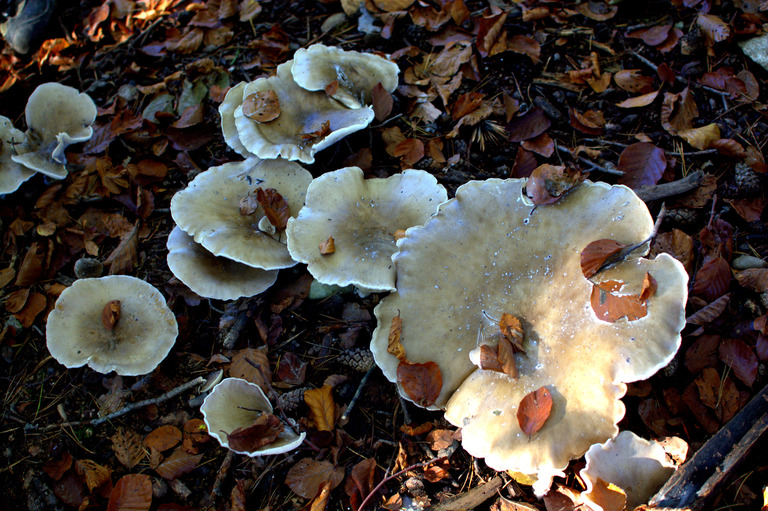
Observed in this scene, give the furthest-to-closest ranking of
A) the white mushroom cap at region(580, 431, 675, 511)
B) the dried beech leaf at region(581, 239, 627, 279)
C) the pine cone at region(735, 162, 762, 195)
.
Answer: the pine cone at region(735, 162, 762, 195) → the dried beech leaf at region(581, 239, 627, 279) → the white mushroom cap at region(580, 431, 675, 511)

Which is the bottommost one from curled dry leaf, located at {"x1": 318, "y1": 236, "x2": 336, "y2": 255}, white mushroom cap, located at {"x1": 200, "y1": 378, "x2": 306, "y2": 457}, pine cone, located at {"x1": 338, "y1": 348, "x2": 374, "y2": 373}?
pine cone, located at {"x1": 338, "y1": 348, "x2": 374, "y2": 373}

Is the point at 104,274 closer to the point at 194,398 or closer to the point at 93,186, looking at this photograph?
the point at 93,186

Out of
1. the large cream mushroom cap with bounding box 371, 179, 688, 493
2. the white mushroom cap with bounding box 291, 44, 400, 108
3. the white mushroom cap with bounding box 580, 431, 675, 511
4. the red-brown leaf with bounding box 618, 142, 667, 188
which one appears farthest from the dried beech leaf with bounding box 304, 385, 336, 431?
the red-brown leaf with bounding box 618, 142, 667, 188

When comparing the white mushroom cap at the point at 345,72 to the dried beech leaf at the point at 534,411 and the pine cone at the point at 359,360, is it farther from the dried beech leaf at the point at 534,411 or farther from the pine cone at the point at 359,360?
the dried beech leaf at the point at 534,411

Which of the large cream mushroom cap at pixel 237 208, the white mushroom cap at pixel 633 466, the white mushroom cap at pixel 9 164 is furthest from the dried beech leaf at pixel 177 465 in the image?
the white mushroom cap at pixel 9 164

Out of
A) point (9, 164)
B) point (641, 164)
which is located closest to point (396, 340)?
point (641, 164)

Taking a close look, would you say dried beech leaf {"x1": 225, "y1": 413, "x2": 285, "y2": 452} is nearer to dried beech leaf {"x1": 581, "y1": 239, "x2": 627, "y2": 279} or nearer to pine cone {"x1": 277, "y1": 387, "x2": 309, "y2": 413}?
pine cone {"x1": 277, "y1": 387, "x2": 309, "y2": 413}
